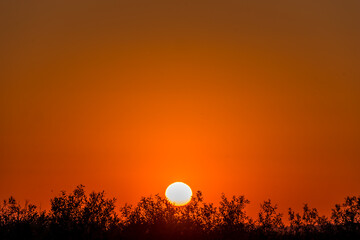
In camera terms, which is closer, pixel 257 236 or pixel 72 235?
pixel 72 235

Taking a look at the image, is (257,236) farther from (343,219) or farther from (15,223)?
(15,223)

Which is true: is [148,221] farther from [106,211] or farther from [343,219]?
[343,219]

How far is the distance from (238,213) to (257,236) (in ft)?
6.82

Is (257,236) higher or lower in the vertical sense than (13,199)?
lower

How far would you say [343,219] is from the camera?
3838cm

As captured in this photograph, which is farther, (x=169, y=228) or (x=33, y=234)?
(x=169, y=228)

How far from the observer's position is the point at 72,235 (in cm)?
3503

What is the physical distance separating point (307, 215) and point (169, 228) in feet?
31.3

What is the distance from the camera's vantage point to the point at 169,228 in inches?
1455

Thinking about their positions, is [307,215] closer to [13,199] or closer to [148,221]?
[148,221]

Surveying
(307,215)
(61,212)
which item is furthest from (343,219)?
(61,212)

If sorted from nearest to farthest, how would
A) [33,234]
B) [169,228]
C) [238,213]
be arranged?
[33,234], [169,228], [238,213]

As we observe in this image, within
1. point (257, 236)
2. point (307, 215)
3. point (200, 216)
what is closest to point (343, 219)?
point (307, 215)

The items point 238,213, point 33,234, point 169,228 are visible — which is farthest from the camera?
point 238,213
